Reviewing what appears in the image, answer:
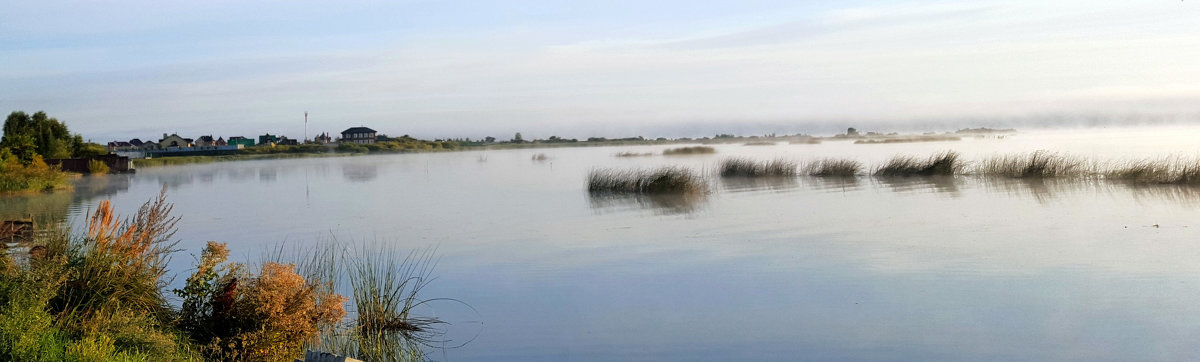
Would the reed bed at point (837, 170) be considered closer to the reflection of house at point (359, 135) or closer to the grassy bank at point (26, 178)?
the grassy bank at point (26, 178)

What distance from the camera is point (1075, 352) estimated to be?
20.6 feet

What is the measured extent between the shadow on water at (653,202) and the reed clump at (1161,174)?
10.6 m

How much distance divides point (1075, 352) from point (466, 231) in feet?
33.7

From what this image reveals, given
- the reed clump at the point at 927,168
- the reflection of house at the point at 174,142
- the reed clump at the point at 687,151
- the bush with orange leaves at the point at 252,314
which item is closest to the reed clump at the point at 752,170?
the reed clump at the point at 927,168

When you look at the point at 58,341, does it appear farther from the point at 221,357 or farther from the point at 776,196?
the point at 776,196

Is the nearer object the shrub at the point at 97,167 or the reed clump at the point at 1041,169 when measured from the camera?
the reed clump at the point at 1041,169

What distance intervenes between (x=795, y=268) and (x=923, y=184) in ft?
49.0

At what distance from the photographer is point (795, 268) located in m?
10.0

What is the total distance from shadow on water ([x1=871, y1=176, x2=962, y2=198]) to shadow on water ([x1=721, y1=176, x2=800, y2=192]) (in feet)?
7.82

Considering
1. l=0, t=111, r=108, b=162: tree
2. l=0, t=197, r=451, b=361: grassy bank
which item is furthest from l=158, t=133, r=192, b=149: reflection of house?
l=0, t=197, r=451, b=361: grassy bank

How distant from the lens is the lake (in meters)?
6.78

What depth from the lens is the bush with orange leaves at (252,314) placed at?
5.47 m

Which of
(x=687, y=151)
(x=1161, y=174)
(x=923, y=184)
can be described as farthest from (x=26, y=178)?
(x=687, y=151)

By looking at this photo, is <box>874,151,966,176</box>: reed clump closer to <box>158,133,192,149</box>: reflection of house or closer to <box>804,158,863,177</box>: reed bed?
→ <box>804,158,863,177</box>: reed bed
